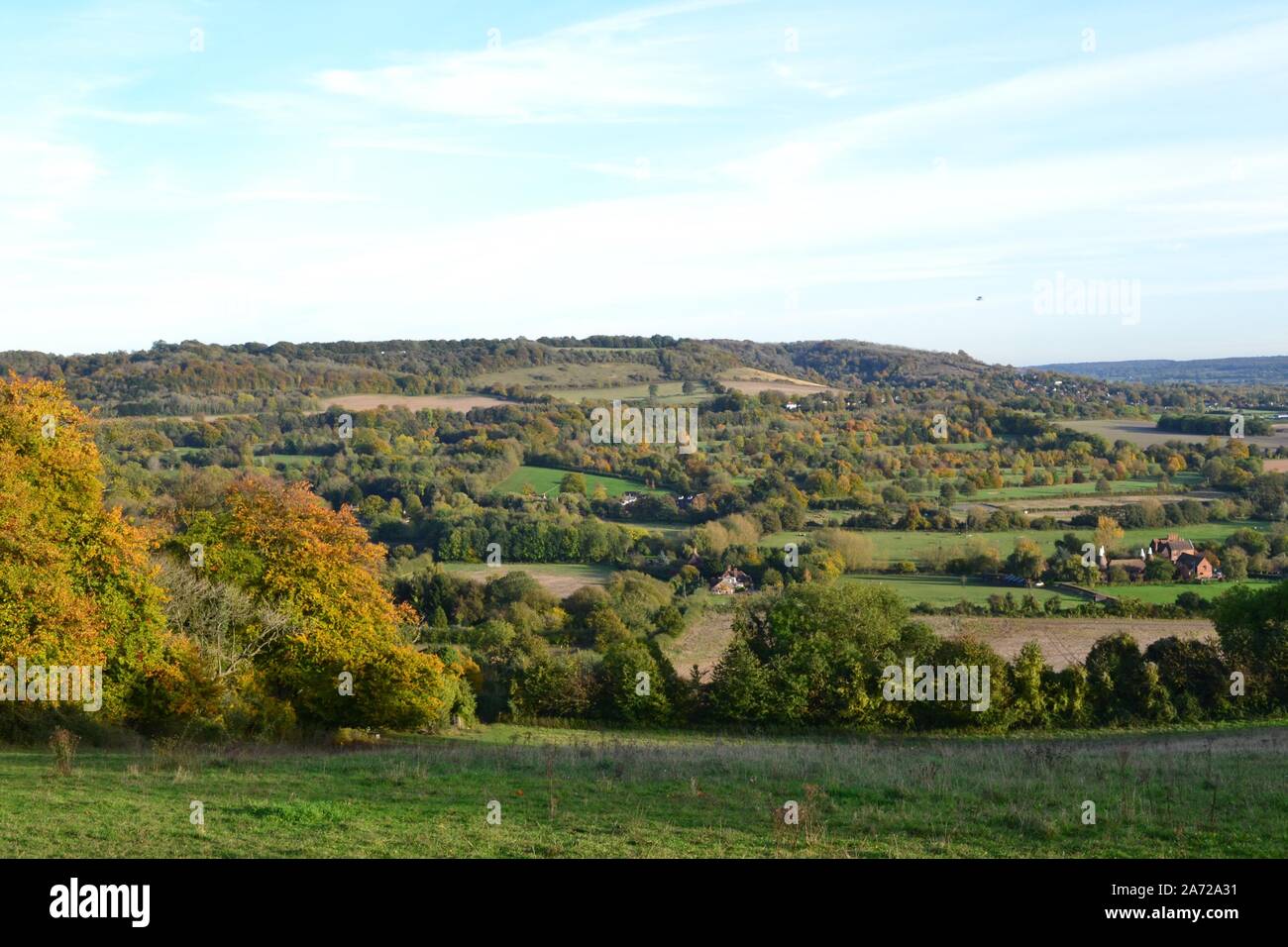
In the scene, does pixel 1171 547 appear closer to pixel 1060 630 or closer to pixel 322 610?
pixel 1060 630

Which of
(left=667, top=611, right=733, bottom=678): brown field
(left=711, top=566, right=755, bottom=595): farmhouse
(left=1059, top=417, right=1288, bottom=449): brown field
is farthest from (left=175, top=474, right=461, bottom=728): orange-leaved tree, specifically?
(left=1059, top=417, right=1288, bottom=449): brown field

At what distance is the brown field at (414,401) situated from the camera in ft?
313

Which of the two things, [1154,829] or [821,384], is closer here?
[1154,829]

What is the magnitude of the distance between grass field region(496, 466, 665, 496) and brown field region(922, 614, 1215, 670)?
112 ft

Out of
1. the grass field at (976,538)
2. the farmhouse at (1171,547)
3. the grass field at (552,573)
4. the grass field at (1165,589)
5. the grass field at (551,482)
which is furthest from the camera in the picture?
the grass field at (551,482)

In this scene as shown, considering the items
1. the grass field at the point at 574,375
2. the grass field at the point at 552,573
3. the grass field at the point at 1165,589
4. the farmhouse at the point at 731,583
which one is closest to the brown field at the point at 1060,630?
the grass field at the point at 1165,589

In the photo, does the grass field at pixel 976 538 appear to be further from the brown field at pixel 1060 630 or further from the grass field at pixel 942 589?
the brown field at pixel 1060 630

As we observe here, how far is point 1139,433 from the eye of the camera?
8675 centimetres

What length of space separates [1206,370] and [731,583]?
12962 centimetres

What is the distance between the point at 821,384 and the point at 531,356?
3302 centimetres

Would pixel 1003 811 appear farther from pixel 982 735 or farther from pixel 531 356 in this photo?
pixel 531 356

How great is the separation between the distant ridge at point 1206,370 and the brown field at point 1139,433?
4752cm

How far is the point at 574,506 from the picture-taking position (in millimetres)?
68188
